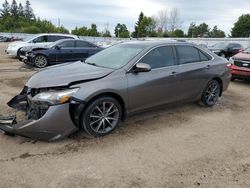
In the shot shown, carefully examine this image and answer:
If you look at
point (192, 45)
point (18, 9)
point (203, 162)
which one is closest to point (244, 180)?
point (203, 162)

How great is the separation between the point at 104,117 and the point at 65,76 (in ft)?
3.04

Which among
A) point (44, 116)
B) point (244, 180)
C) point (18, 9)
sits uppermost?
point (18, 9)

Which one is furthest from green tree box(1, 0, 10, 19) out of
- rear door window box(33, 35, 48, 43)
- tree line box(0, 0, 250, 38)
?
rear door window box(33, 35, 48, 43)

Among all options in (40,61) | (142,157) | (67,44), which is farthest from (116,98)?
(67,44)

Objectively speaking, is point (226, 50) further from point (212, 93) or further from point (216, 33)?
point (216, 33)

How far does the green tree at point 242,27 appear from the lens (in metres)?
Result: 68.6

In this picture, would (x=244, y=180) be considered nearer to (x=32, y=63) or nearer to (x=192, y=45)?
(x=192, y=45)

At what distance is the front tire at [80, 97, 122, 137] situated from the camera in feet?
15.1

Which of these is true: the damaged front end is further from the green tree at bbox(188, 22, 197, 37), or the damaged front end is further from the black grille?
the green tree at bbox(188, 22, 197, 37)

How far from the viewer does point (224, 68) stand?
277 inches

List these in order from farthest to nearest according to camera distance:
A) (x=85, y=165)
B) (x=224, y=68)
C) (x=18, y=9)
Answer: (x=18, y=9), (x=224, y=68), (x=85, y=165)

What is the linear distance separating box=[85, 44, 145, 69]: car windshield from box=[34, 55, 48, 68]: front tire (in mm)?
8083

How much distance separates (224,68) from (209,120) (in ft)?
5.57

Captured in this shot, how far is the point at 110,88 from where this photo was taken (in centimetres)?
476
